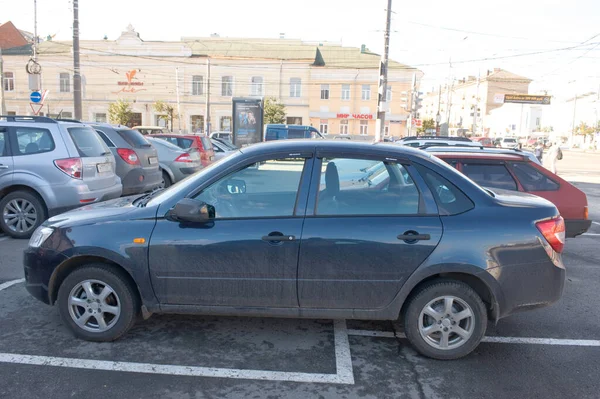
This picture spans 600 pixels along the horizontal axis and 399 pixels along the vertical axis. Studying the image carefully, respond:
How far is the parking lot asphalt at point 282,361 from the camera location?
3.43 m

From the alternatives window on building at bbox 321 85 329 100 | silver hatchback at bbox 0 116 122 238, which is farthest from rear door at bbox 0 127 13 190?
window on building at bbox 321 85 329 100

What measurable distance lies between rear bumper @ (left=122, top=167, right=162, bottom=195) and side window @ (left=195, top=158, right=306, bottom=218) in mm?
6423

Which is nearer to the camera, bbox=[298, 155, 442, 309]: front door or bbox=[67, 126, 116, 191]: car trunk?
bbox=[298, 155, 442, 309]: front door

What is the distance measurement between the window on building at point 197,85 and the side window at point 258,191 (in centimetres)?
4296

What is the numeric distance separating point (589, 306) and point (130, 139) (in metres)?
8.83

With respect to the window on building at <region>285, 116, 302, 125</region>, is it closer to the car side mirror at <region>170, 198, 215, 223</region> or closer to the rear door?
the rear door

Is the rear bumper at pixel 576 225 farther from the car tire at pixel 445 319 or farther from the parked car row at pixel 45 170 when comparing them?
the parked car row at pixel 45 170

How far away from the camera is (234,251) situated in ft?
12.4

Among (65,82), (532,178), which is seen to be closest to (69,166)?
(532,178)

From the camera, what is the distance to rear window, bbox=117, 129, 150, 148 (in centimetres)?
1041

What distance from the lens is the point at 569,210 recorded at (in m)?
6.73

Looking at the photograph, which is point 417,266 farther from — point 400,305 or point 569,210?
point 569,210

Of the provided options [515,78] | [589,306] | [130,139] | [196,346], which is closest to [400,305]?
[196,346]

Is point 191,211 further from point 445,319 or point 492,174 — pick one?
point 492,174
